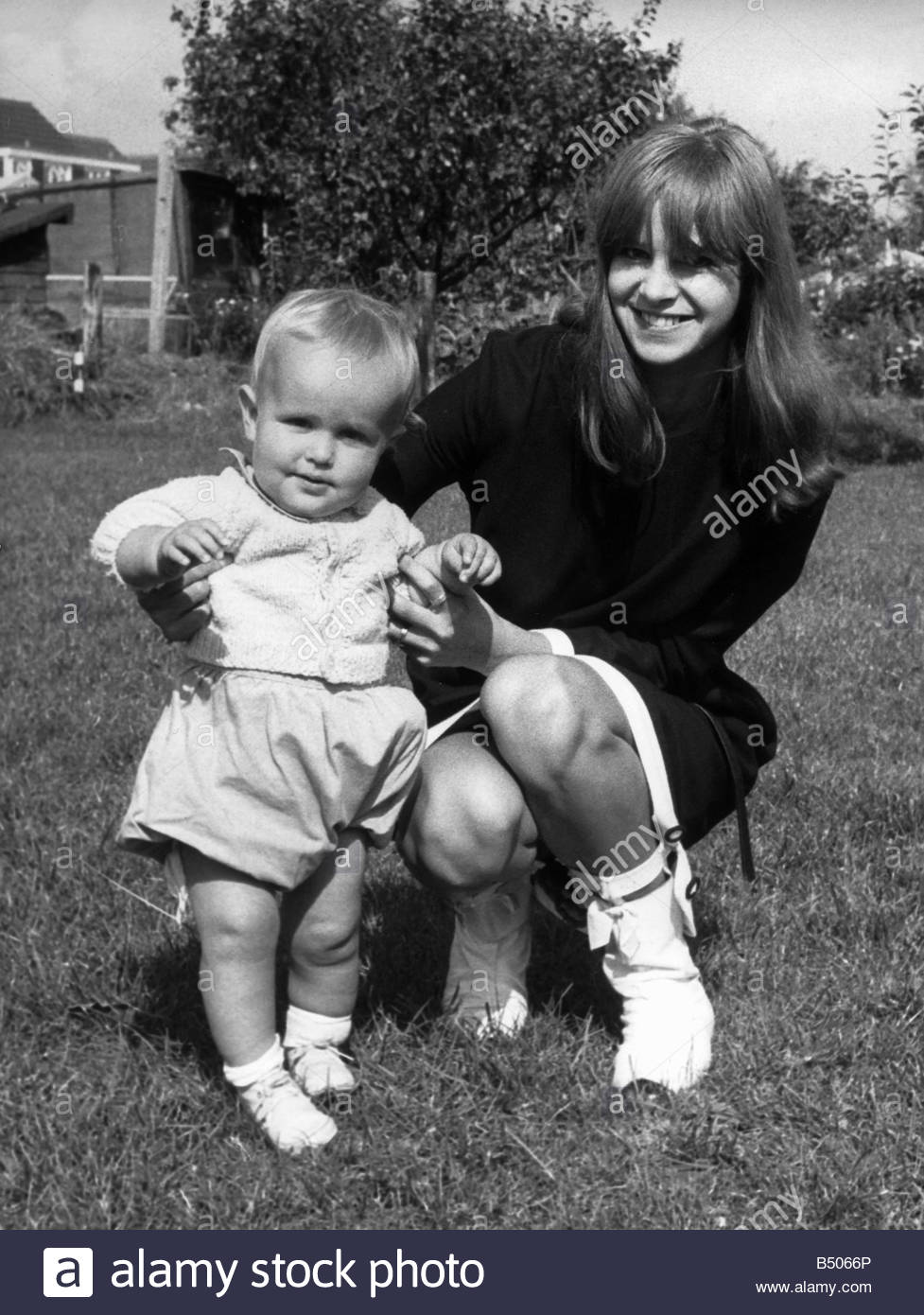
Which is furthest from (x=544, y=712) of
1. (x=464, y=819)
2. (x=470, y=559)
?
(x=470, y=559)

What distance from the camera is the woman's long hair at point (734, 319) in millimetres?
2459

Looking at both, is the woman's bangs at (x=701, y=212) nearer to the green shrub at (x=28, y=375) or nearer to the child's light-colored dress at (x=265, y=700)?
the child's light-colored dress at (x=265, y=700)

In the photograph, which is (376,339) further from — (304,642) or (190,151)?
(190,151)

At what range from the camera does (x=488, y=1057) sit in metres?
2.42

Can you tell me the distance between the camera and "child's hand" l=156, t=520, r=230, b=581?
1965 mm

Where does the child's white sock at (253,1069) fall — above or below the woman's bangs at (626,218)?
below

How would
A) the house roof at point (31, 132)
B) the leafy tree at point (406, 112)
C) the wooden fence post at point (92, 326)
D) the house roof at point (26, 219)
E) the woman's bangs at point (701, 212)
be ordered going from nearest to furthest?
the woman's bangs at point (701, 212)
the wooden fence post at point (92, 326)
the leafy tree at point (406, 112)
the house roof at point (26, 219)
the house roof at point (31, 132)

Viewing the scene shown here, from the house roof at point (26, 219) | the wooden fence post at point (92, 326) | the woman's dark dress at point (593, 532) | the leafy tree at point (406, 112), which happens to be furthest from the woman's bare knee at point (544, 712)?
the house roof at point (26, 219)

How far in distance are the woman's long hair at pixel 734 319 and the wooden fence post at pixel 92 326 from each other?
11.9 m

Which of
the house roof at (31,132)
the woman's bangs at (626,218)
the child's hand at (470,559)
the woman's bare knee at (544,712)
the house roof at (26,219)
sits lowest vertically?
the woman's bare knee at (544,712)

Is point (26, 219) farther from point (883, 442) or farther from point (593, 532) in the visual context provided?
point (593, 532)

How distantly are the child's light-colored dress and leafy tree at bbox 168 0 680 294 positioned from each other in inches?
557

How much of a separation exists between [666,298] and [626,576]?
0.49 metres
